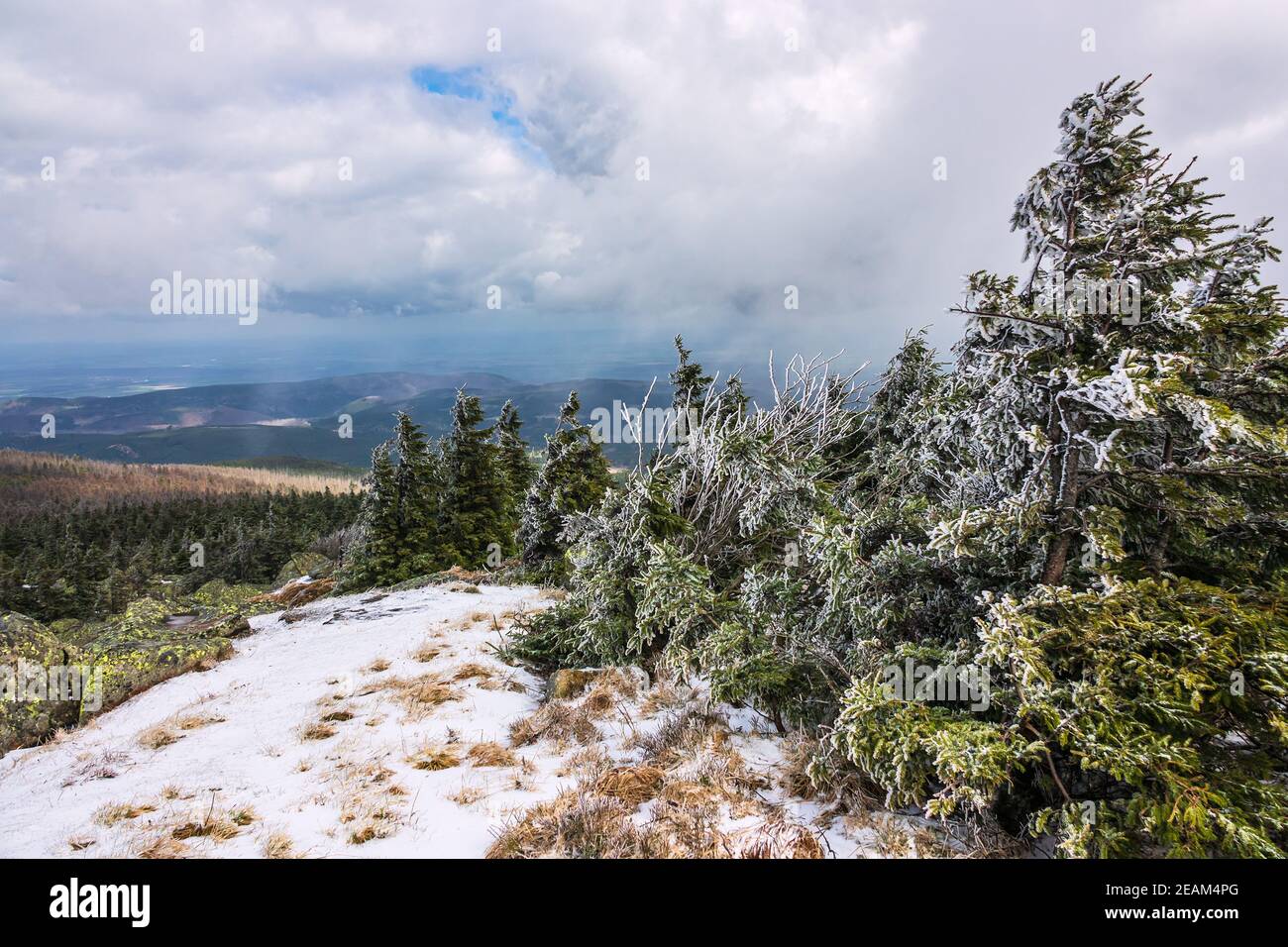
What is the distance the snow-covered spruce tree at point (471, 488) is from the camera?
85.7 feet

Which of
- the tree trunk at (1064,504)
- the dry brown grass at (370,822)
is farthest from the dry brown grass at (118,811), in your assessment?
the tree trunk at (1064,504)

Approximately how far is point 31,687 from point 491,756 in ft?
23.8

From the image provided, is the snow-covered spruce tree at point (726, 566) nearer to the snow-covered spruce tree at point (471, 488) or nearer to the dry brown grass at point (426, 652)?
the dry brown grass at point (426, 652)

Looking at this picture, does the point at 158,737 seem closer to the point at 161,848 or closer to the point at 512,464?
the point at 161,848

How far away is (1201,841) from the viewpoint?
2.97 meters

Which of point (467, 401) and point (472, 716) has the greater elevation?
point (467, 401)

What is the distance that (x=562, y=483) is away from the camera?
2112 centimetres

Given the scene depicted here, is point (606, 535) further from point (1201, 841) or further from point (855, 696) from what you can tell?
point (1201, 841)

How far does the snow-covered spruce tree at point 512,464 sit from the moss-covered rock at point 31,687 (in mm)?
19300

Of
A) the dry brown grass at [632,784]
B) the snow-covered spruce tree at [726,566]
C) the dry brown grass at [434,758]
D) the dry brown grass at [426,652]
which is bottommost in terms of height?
the dry brown grass at [426,652]

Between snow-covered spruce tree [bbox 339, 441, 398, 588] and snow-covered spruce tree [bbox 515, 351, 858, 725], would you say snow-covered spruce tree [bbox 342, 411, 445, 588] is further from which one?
snow-covered spruce tree [bbox 515, 351, 858, 725]
